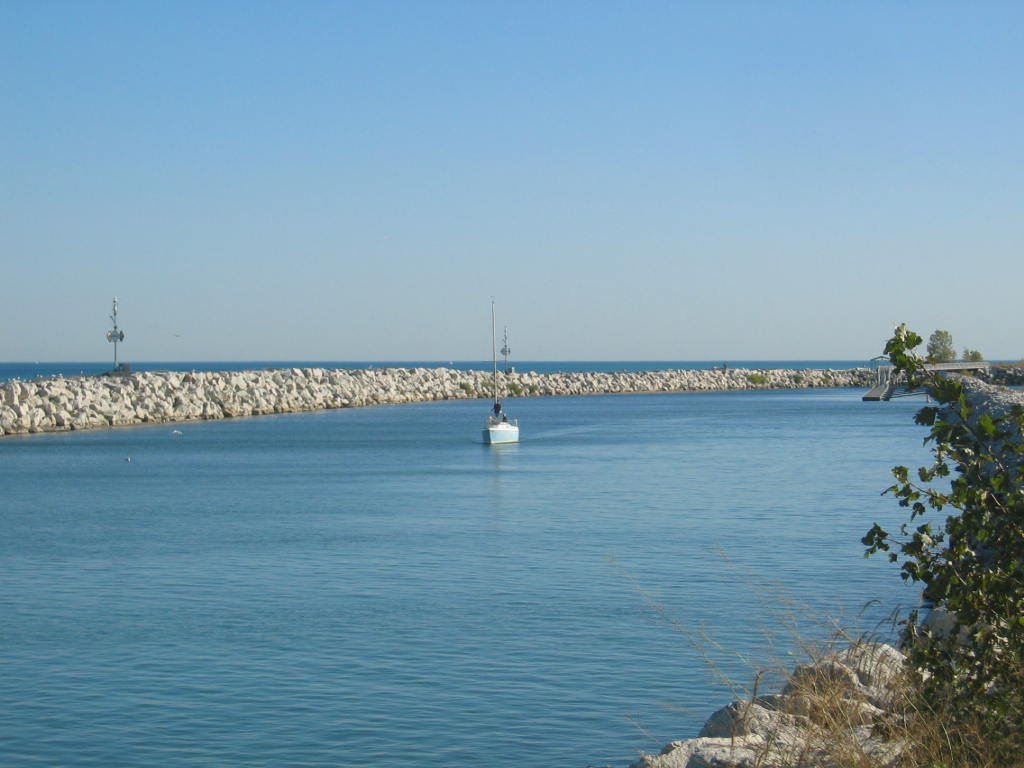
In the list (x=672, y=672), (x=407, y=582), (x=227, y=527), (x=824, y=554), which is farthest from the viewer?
(x=227, y=527)

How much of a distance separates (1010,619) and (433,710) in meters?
5.36

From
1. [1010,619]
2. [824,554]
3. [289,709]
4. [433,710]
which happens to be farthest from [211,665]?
[824,554]

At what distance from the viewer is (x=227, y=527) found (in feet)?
72.1

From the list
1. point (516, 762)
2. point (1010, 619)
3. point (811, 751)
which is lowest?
point (516, 762)

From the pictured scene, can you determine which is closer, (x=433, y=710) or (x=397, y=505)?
(x=433, y=710)

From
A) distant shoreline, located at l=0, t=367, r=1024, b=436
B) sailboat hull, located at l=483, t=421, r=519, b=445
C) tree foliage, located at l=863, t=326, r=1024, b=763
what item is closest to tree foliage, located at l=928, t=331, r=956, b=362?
distant shoreline, located at l=0, t=367, r=1024, b=436

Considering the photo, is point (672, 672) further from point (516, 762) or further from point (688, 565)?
point (688, 565)

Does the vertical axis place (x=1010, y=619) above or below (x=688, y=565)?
above

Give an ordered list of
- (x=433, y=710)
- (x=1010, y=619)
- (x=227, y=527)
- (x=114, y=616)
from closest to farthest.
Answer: (x=1010, y=619) < (x=433, y=710) < (x=114, y=616) < (x=227, y=527)

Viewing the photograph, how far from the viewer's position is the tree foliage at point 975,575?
6.24 m

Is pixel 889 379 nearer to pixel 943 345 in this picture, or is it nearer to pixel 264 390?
pixel 943 345

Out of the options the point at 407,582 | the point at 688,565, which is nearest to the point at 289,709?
the point at 407,582

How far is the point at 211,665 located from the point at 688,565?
7.02 meters

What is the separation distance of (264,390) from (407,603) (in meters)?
53.9
